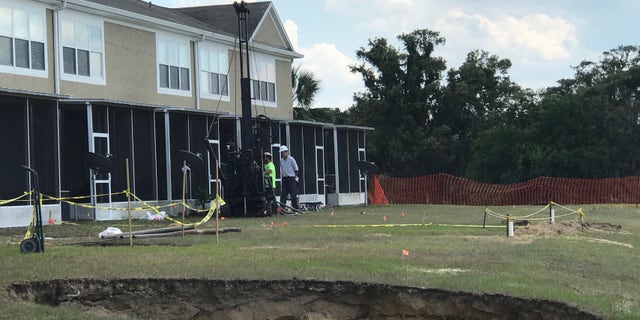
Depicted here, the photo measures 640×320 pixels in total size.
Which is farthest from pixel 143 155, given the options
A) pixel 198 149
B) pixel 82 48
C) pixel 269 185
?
pixel 269 185

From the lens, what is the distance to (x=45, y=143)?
20375 millimetres

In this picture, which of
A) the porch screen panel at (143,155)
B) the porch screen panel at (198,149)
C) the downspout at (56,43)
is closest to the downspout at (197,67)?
the porch screen panel at (198,149)

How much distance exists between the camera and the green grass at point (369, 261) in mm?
9680

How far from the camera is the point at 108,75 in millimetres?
25156

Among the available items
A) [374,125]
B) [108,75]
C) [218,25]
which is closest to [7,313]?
[108,75]

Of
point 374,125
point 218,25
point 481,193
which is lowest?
point 481,193

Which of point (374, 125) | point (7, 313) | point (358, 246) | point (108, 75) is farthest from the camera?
point (374, 125)

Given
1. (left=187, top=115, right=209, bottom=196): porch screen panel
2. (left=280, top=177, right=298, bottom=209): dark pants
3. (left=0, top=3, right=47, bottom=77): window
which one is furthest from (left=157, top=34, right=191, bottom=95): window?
(left=280, top=177, right=298, bottom=209): dark pants

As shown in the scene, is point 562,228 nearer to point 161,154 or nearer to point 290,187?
point 290,187

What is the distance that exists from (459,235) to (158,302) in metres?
7.78

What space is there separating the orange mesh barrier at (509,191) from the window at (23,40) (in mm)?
18626

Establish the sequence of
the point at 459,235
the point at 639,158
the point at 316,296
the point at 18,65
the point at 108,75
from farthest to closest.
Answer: the point at 639,158 → the point at 108,75 → the point at 18,65 → the point at 459,235 → the point at 316,296

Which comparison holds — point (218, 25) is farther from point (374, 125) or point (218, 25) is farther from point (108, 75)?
point (374, 125)

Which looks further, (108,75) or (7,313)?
(108,75)
